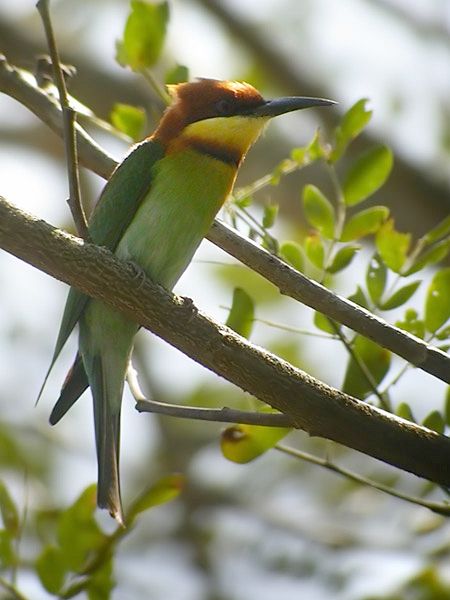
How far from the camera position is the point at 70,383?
251 cm

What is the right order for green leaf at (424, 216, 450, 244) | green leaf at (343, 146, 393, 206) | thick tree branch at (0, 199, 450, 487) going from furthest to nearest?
green leaf at (343, 146, 393, 206) < green leaf at (424, 216, 450, 244) < thick tree branch at (0, 199, 450, 487)

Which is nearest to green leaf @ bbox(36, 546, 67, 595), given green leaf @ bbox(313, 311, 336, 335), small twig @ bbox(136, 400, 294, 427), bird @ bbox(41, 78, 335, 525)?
bird @ bbox(41, 78, 335, 525)

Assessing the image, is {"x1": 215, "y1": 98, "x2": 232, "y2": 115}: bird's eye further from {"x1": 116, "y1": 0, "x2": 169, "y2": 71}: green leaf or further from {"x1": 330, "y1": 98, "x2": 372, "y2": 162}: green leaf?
{"x1": 330, "y1": 98, "x2": 372, "y2": 162}: green leaf

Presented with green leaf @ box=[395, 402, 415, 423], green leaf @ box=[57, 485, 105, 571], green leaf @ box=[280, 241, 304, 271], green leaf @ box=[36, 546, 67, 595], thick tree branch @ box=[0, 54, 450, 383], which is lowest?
green leaf @ box=[36, 546, 67, 595]

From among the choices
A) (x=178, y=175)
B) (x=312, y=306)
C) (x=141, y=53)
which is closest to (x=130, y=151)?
(x=178, y=175)

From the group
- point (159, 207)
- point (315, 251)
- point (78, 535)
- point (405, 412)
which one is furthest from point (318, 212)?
point (78, 535)

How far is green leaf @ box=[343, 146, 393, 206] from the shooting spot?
220 cm

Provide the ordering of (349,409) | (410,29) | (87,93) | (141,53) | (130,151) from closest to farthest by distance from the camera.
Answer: (349,409) < (141,53) < (130,151) < (87,93) < (410,29)

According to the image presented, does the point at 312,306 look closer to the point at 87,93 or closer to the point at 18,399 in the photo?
the point at 87,93

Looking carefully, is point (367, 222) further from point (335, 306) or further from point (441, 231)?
point (335, 306)

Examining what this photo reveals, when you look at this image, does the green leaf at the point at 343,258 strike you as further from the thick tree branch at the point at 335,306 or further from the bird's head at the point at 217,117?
Answer: the bird's head at the point at 217,117

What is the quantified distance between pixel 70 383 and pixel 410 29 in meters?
2.97

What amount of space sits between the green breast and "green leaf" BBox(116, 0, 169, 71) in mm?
294

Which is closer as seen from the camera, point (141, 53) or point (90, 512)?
point (90, 512)
